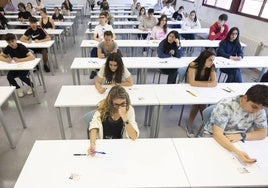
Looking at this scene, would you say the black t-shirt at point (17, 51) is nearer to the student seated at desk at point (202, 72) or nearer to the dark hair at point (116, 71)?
the dark hair at point (116, 71)

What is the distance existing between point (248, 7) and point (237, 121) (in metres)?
4.95

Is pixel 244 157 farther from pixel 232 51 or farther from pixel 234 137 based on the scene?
pixel 232 51

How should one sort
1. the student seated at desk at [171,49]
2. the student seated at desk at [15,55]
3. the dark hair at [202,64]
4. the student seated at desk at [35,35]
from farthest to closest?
the student seated at desk at [35,35] → the student seated at desk at [171,49] → the student seated at desk at [15,55] → the dark hair at [202,64]

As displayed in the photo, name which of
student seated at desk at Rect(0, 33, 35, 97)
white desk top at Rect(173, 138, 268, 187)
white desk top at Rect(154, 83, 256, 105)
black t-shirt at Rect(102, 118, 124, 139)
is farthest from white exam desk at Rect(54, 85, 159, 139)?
student seated at desk at Rect(0, 33, 35, 97)

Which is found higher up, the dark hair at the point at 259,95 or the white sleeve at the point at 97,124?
the dark hair at the point at 259,95

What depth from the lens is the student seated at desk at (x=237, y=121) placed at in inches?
63.7

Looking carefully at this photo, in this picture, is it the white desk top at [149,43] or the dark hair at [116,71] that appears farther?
the white desk top at [149,43]

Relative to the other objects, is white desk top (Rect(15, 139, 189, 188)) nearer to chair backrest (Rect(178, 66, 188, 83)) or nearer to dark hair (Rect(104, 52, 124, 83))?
dark hair (Rect(104, 52, 124, 83))

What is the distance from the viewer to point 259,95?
58.4 inches

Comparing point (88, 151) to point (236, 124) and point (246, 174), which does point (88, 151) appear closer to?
point (246, 174)

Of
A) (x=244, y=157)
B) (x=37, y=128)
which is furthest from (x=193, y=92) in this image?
(x=37, y=128)

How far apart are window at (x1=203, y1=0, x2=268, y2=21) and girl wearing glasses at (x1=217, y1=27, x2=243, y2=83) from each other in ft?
5.44

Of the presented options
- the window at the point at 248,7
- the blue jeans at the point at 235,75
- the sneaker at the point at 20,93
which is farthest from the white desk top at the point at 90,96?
the window at the point at 248,7

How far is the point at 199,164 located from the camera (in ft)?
4.89
